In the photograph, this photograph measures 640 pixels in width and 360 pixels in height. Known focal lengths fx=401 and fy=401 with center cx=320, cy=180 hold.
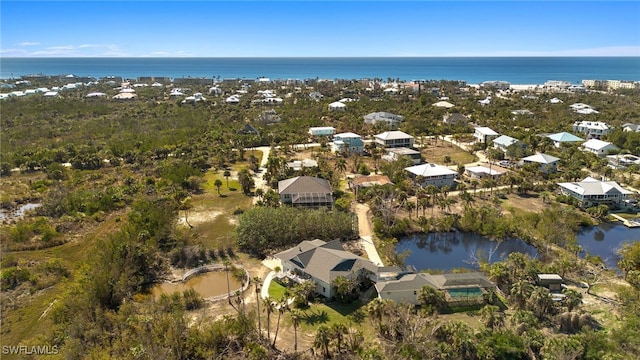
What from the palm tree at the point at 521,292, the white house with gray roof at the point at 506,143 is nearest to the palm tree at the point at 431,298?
the palm tree at the point at 521,292

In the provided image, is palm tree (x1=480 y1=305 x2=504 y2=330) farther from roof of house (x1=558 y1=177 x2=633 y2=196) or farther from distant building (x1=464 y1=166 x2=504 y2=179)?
distant building (x1=464 y1=166 x2=504 y2=179)

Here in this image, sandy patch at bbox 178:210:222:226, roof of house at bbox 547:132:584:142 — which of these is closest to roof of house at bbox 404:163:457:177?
sandy patch at bbox 178:210:222:226

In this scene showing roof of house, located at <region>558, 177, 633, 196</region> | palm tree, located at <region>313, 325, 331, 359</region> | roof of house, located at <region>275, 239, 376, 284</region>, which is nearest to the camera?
palm tree, located at <region>313, 325, 331, 359</region>

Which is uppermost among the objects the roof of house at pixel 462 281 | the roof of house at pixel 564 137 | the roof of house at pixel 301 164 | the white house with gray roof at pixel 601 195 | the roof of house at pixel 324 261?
the roof of house at pixel 564 137

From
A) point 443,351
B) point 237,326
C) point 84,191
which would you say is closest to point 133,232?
point 237,326

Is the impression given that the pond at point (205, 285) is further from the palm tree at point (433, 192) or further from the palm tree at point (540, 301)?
the palm tree at point (433, 192)

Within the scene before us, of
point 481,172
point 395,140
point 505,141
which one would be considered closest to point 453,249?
point 481,172

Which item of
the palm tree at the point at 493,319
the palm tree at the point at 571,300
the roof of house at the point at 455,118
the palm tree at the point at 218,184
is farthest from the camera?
the roof of house at the point at 455,118
